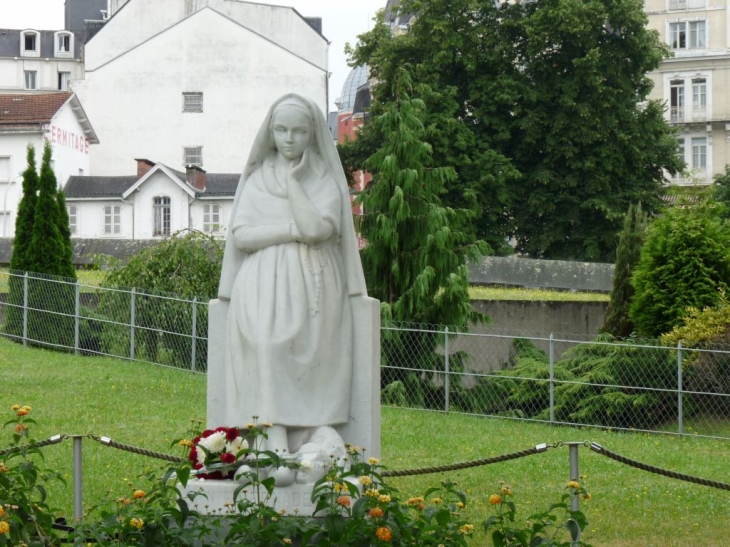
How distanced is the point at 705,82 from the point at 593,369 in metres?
47.7

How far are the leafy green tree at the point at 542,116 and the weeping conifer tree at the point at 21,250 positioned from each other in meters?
14.2

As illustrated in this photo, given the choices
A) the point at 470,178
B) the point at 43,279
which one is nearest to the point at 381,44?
the point at 470,178

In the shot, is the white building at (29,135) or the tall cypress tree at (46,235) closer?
the tall cypress tree at (46,235)

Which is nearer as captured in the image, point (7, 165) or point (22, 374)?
point (22, 374)

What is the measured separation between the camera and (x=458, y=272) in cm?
2080

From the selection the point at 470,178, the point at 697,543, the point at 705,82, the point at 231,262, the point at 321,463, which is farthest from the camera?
the point at 705,82

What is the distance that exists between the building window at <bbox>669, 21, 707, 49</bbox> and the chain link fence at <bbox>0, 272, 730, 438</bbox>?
4357 cm

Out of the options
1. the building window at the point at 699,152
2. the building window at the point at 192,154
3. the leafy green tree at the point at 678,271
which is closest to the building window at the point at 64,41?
the building window at the point at 192,154

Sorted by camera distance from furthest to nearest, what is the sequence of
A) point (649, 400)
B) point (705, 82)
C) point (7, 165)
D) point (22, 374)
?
point (705, 82)
point (7, 165)
point (22, 374)
point (649, 400)

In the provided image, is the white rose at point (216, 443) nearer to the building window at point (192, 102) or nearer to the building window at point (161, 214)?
the building window at point (161, 214)

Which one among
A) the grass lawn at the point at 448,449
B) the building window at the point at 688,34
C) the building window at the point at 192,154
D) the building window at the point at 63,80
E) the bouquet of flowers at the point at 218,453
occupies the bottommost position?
the grass lawn at the point at 448,449

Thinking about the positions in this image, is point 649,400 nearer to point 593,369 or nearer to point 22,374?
point 593,369

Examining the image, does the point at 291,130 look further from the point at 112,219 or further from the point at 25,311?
the point at 112,219

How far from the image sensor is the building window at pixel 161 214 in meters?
51.2
